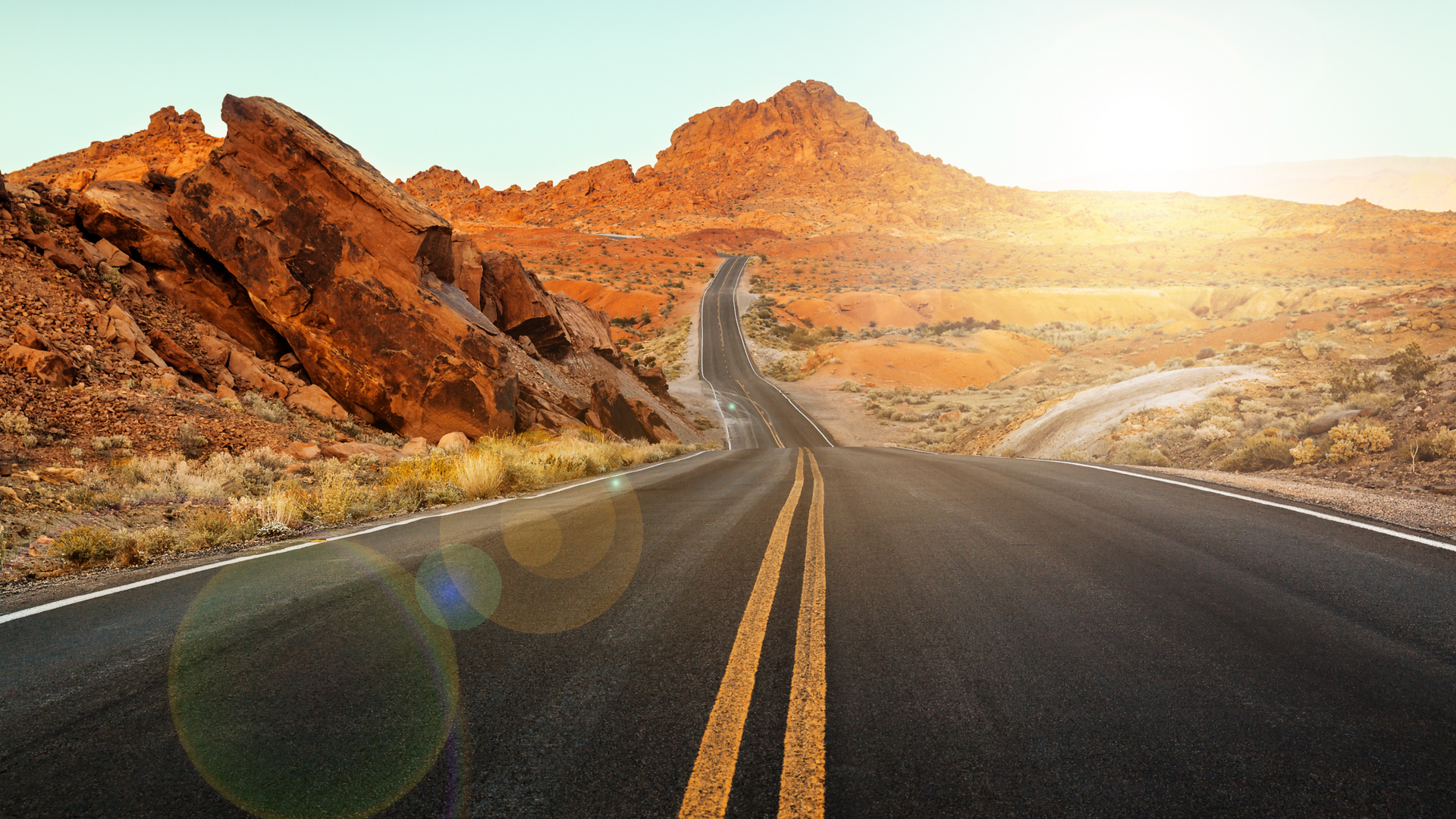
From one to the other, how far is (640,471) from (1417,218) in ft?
390

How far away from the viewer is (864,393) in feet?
153

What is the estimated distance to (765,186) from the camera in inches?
5753

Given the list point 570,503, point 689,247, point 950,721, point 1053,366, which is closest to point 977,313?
point 1053,366

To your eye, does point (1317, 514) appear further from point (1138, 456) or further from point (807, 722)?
point (1138, 456)

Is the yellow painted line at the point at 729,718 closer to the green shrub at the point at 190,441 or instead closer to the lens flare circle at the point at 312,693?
the lens flare circle at the point at 312,693

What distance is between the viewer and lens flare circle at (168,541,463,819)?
2113 millimetres

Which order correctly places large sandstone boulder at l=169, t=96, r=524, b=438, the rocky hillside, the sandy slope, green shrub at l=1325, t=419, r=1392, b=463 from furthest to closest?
the sandy slope
large sandstone boulder at l=169, t=96, r=524, b=438
the rocky hillside
green shrub at l=1325, t=419, r=1392, b=463

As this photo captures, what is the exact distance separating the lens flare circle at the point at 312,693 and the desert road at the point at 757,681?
0.02 m

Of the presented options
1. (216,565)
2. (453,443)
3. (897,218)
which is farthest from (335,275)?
(897,218)

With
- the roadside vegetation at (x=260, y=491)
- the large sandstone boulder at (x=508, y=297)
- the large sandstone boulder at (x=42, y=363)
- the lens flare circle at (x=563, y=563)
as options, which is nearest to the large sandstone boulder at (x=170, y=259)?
the large sandstone boulder at (x=42, y=363)

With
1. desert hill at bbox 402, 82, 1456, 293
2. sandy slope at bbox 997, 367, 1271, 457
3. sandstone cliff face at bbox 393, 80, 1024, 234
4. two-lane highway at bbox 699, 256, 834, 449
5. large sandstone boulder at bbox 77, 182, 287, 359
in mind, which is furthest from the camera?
sandstone cliff face at bbox 393, 80, 1024, 234

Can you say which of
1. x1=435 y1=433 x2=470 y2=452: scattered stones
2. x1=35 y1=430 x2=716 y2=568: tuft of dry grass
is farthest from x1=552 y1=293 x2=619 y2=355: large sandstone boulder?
x1=35 y1=430 x2=716 y2=568: tuft of dry grass

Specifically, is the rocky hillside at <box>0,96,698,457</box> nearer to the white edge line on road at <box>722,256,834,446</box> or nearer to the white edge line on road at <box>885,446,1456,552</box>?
the white edge line on road at <box>885,446,1456,552</box>

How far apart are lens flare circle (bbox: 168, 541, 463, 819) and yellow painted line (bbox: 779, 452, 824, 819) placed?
127cm
